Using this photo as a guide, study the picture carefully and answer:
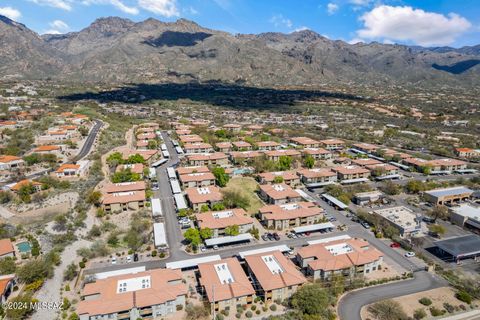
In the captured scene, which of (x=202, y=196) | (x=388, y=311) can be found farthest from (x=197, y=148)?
(x=388, y=311)

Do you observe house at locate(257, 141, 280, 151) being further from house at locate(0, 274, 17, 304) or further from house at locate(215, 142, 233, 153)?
house at locate(0, 274, 17, 304)

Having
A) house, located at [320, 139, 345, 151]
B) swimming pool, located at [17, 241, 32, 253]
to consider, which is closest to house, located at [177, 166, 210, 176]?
swimming pool, located at [17, 241, 32, 253]

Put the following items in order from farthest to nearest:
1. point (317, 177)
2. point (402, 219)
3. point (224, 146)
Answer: point (224, 146) < point (317, 177) < point (402, 219)

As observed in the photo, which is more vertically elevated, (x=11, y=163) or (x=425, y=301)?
(x=11, y=163)

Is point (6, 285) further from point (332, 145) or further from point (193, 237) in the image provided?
point (332, 145)

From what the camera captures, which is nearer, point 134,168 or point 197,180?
point 197,180

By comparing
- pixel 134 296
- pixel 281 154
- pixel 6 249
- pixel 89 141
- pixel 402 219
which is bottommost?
pixel 402 219

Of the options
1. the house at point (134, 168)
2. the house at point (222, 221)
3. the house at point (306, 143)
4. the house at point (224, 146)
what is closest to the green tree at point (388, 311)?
the house at point (222, 221)
